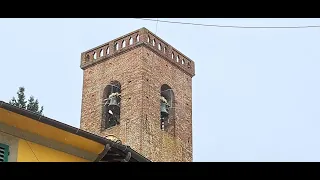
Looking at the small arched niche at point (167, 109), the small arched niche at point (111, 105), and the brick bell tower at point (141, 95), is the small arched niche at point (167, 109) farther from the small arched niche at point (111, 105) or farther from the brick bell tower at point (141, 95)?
the small arched niche at point (111, 105)

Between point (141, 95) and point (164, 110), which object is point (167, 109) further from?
point (141, 95)

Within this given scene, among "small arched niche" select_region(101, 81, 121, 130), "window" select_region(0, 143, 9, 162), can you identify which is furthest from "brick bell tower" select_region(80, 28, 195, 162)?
"window" select_region(0, 143, 9, 162)

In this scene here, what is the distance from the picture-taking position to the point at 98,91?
939 inches

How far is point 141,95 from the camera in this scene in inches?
880

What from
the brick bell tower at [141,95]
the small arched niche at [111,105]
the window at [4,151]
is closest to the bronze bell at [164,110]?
the brick bell tower at [141,95]

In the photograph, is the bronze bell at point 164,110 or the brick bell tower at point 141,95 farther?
the bronze bell at point 164,110

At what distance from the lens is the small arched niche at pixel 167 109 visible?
23.3m

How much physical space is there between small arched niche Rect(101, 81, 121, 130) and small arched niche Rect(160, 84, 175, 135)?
67.0 inches

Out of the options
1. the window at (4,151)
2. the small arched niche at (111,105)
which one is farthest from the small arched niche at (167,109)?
the window at (4,151)

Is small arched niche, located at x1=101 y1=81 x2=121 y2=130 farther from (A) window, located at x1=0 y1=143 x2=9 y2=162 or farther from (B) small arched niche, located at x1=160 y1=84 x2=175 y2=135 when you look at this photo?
(A) window, located at x1=0 y1=143 x2=9 y2=162

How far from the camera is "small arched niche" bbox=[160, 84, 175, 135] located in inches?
918

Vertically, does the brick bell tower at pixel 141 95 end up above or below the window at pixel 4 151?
above
